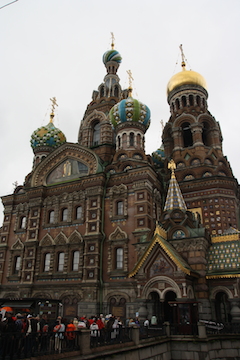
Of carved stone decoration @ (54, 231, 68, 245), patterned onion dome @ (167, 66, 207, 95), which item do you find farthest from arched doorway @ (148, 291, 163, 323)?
patterned onion dome @ (167, 66, 207, 95)

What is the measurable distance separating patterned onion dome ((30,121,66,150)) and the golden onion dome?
10220 millimetres

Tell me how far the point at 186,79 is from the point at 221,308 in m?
17.3

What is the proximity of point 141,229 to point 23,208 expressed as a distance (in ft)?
31.9

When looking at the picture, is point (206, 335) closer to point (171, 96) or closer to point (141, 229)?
point (141, 229)

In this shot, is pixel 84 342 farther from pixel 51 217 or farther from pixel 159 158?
pixel 159 158

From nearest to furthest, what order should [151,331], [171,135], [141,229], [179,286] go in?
[151,331] < [179,286] < [141,229] < [171,135]

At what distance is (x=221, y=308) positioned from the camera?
1617cm

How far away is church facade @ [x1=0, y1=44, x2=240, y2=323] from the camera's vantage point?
14.0 meters

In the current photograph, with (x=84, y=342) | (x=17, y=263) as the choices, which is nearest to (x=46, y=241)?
(x=17, y=263)

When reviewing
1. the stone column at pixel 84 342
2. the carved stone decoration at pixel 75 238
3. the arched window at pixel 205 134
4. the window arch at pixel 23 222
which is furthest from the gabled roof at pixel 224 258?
the window arch at pixel 23 222

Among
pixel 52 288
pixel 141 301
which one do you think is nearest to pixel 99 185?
pixel 52 288

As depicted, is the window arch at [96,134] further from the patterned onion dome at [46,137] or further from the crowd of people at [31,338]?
the crowd of people at [31,338]

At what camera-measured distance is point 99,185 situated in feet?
64.7

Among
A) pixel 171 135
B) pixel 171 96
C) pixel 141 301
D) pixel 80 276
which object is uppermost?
pixel 171 96
